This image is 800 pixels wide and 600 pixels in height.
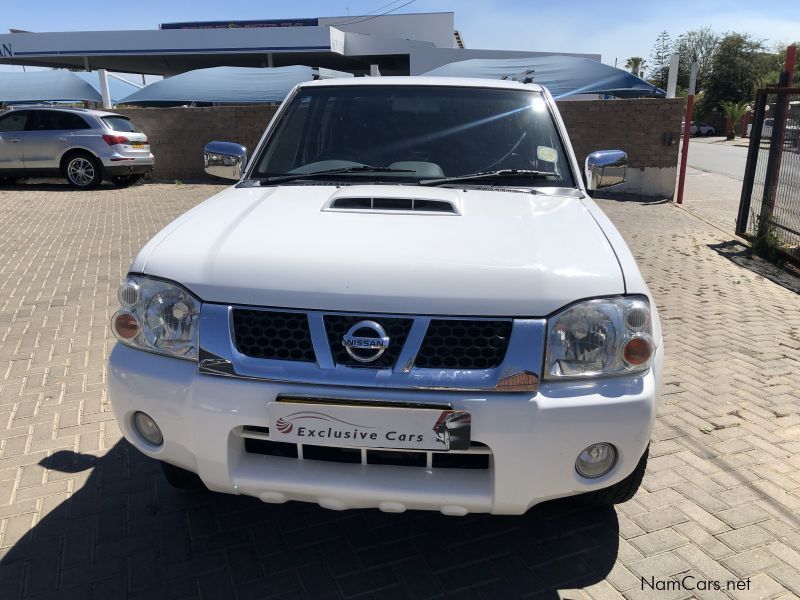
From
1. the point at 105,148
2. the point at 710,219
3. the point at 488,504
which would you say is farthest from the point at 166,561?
the point at 105,148

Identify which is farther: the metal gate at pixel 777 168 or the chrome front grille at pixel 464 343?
the metal gate at pixel 777 168

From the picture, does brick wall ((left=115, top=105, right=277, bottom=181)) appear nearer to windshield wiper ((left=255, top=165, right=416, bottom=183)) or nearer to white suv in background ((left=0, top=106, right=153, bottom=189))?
white suv in background ((left=0, top=106, right=153, bottom=189))

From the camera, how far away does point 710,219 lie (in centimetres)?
1105

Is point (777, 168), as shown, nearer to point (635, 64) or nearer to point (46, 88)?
point (46, 88)

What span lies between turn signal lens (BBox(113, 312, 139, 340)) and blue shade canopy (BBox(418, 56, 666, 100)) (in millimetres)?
11330

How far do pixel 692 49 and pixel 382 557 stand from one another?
73.1 metres

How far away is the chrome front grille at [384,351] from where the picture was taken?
204 centimetres

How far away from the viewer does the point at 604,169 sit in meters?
3.62

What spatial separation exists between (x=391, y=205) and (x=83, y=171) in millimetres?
13294

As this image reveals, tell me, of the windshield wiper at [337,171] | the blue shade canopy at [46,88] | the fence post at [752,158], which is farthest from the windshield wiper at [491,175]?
the blue shade canopy at [46,88]

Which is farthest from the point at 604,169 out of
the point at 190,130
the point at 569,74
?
the point at 190,130

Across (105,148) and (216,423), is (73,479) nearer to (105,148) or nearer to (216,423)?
(216,423)

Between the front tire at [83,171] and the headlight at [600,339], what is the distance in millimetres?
13922

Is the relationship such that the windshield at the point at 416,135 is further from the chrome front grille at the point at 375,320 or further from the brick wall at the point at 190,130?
the brick wall at the point at 190,130
